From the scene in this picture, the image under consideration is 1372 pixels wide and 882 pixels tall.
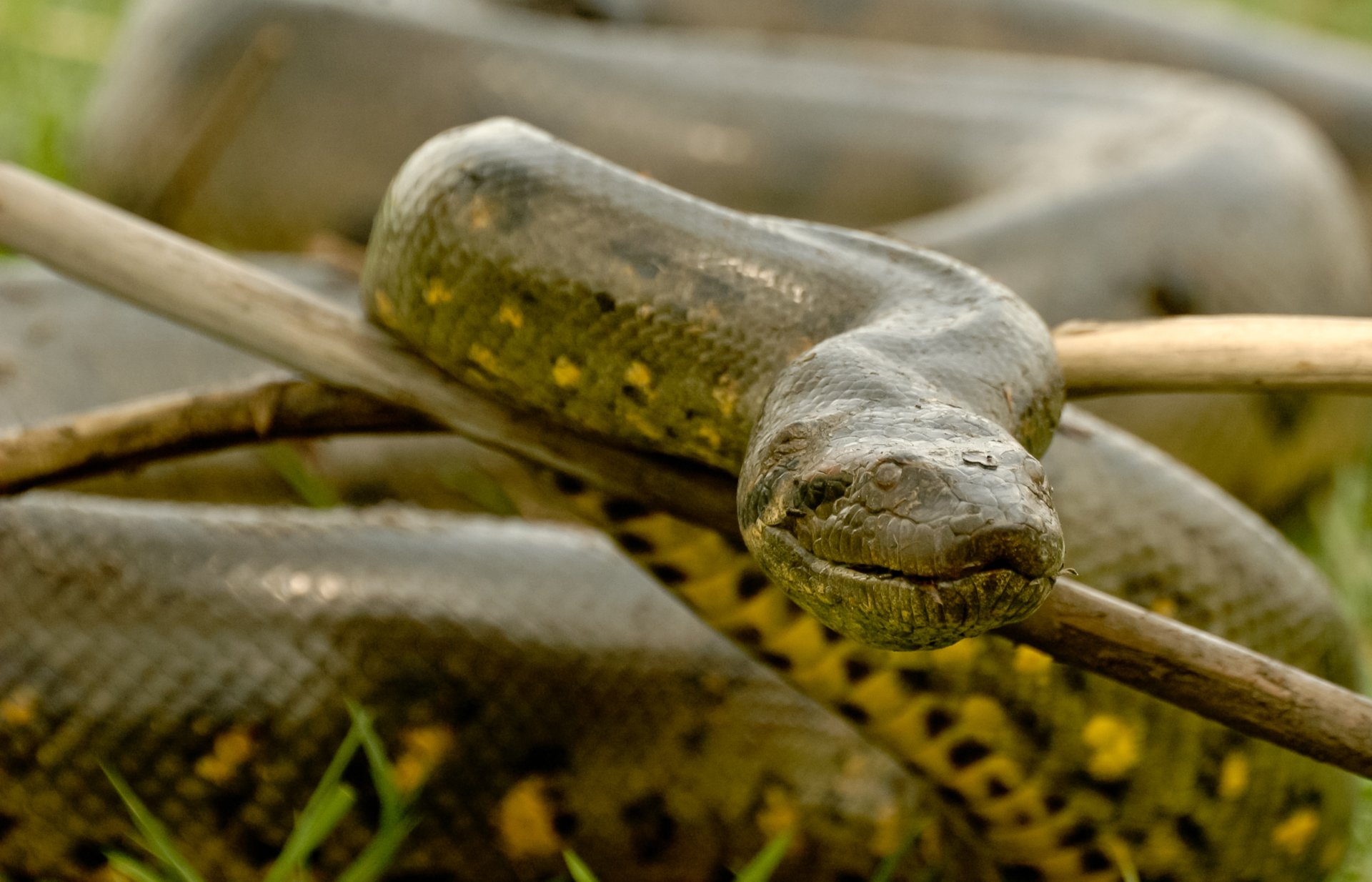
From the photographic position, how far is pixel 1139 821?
2.50 m

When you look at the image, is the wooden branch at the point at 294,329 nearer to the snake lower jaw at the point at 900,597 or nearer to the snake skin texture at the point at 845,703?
the snake skin texture at the point at 845,703

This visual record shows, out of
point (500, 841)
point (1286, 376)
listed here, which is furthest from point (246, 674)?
Result: point (1286, 376)

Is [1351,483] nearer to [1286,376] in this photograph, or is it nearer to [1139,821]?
[1139,821]

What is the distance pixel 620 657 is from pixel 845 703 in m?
0.53

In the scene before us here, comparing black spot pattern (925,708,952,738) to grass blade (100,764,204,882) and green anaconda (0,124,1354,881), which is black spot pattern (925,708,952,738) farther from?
grass blade (100,764,204,882)

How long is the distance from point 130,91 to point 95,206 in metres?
4.47

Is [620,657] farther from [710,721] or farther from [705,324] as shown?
[705,324]

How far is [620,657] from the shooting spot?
2.73 metres

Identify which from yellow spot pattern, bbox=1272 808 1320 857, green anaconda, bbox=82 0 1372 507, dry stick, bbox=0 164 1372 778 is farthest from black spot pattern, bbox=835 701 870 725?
green anaconda, bbox=82 0 1372 507

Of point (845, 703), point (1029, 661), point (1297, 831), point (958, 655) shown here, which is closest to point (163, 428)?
point (845, 703)

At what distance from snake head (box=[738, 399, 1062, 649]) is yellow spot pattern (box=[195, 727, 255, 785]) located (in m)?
1.17

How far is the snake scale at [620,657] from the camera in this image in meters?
2.08

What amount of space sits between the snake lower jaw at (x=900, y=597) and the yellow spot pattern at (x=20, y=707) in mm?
1393

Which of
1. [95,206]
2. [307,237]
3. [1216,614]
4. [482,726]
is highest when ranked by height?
[95,206]
